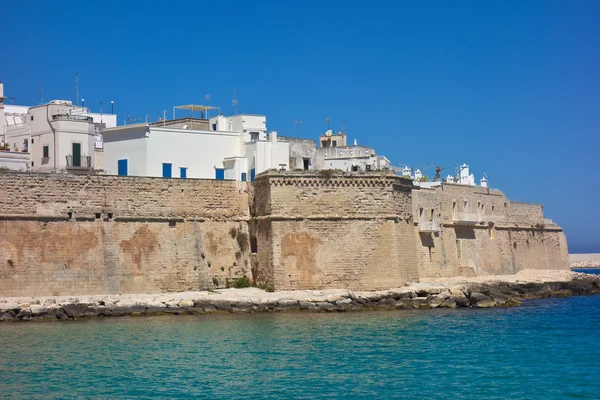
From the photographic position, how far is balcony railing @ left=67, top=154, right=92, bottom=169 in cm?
3328

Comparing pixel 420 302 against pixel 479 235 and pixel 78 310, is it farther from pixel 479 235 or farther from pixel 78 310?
pixel 479 235

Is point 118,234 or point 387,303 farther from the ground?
point 118,234

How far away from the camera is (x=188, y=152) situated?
3262cm

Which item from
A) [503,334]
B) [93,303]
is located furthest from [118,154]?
[503,334]

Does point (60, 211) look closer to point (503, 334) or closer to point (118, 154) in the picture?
point (118, 154)

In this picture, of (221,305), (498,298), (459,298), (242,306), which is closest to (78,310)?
(221,305)

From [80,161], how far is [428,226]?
12.0 metres

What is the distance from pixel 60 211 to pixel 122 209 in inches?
71.9

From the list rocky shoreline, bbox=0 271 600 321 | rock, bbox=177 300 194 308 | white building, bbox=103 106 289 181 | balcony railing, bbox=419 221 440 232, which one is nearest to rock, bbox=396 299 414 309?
rocky shoreline, bbox=0 271 600 321

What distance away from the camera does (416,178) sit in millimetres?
41125

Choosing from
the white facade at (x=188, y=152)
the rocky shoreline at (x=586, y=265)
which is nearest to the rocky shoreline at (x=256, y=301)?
the white facade at (x=188, y=152)

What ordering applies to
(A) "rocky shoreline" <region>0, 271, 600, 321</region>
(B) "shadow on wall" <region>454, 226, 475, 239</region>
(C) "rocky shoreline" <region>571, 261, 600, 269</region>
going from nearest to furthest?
(A) "rocky shoreline" <region>0, 271, 600, 321</region> < (B) "shadow on wall" <region>454, 226, 475, 239</region> < (C) "rocky shoreline" <region>571, 261, 600, 269</region>

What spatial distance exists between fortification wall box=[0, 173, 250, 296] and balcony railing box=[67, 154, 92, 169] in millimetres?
4997

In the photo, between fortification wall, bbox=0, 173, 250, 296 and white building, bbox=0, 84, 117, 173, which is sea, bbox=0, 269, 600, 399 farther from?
white building, bbox=0, 84, 117, 173
